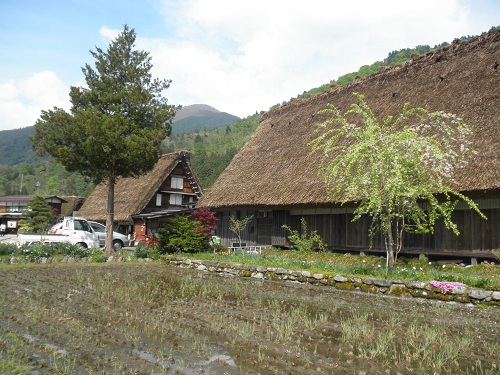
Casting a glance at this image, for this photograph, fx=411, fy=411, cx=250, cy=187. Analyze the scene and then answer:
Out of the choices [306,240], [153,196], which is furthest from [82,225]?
[306,240]

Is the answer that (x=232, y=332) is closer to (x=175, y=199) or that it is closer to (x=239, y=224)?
(x=239, y=224)

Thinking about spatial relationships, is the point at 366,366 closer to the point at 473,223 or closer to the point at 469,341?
the point at 469,341

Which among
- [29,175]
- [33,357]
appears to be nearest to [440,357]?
[33,357]

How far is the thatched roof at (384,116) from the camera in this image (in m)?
13.8

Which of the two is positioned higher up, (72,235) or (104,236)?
(72,235)

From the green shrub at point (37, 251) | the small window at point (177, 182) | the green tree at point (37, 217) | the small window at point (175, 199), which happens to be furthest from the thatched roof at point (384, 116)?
the green tree at point (37, 217)

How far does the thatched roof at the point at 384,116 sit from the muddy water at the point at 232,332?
6359 mm

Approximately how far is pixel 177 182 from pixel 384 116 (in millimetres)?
19382

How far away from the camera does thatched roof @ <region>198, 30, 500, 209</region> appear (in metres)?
13.8

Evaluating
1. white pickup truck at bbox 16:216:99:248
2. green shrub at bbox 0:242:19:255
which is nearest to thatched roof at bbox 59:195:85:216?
white pickup truck at bbox 16:216:99:248

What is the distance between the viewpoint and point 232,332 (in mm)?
6359

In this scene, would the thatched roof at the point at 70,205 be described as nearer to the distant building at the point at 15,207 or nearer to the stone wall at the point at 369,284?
the distant building at the point at 15,207

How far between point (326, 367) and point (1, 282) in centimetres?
963

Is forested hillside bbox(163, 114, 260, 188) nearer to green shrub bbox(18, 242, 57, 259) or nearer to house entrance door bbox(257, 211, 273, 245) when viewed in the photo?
house entrance door bbox(257, 211, 273, 245)
